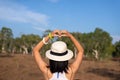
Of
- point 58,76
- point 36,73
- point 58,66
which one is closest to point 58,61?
point 58,66

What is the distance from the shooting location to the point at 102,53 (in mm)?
59281

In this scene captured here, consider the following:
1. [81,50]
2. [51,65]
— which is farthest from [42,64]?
[81,50]

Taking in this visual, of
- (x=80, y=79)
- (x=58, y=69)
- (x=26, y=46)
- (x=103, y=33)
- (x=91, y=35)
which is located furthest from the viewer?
(x=26, y=46)

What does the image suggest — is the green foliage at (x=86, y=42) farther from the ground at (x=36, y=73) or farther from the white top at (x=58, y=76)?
the white top at (x=58, y=76)

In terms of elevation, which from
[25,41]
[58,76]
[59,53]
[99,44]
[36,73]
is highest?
[25,41]

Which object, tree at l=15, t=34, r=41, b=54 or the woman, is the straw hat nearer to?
the woman

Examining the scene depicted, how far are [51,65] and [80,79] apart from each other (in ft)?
50.8

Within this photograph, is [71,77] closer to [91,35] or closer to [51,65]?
[51,65]

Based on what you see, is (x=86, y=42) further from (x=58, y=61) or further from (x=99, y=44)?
(x=58, y=61)

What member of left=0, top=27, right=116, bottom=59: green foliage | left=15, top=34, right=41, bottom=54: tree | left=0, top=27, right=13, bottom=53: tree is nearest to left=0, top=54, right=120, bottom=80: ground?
left=0, top=27, right=116, bottom=59: green foliage

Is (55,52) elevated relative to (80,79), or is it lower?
elevated

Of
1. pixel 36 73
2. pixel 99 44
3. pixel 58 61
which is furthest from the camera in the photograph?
pixel 99 44

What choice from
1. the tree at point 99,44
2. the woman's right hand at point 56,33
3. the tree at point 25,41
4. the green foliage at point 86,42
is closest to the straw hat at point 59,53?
the woman's right hand at point 56,33

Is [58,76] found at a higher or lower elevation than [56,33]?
lower
